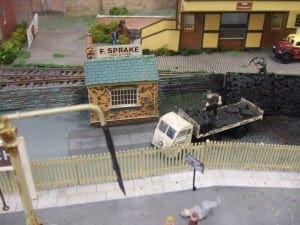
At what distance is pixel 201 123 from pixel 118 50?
5.47m

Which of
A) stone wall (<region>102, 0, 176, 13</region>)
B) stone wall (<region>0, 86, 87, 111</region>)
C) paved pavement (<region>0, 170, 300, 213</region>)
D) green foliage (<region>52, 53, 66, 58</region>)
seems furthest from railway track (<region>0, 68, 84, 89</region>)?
stone wall (<region>102, 0, 176, 13</region>)

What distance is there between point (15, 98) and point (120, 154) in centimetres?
833

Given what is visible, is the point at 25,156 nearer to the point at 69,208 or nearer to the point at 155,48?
the point at 69,208

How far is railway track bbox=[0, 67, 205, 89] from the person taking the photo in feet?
70.5

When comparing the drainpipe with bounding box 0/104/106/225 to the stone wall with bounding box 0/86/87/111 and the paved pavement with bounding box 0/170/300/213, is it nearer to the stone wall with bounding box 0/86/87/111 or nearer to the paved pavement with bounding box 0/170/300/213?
the paved pavement with bounding box 0/170/300/213

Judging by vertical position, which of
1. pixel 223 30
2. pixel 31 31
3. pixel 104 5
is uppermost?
pixel 104 5

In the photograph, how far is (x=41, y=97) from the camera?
20.2m

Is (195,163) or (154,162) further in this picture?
(154,162)

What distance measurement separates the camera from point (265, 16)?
25.6 m

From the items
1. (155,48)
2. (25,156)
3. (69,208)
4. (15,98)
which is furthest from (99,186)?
(155,48)

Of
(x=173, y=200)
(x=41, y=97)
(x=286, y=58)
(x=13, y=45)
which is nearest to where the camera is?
(x=173, y=200)

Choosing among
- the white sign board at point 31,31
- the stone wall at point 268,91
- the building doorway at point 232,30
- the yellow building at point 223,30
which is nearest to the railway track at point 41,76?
the stone wall at point 268,91

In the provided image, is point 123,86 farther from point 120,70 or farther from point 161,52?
point 161,52

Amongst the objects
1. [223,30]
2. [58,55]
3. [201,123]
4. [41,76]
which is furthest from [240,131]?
[58,55]
